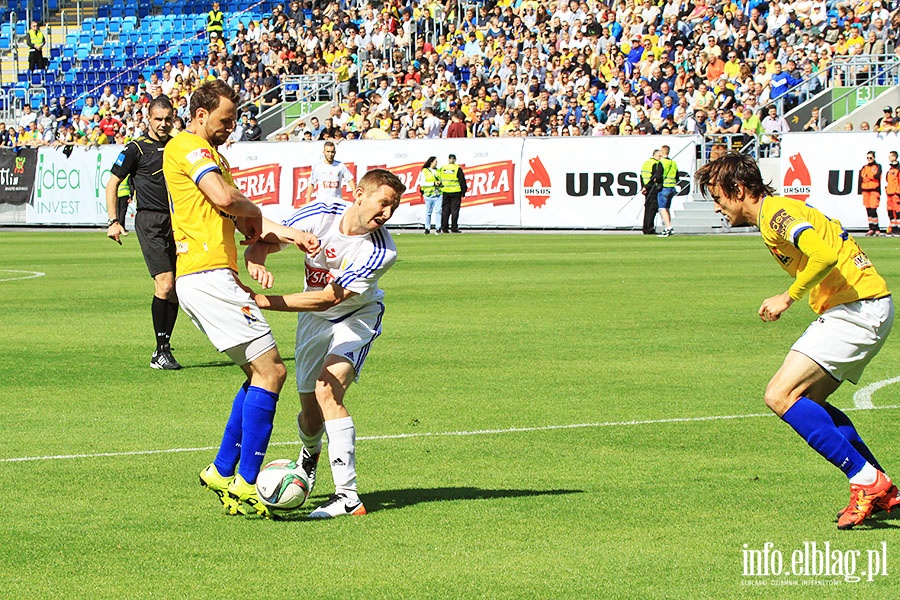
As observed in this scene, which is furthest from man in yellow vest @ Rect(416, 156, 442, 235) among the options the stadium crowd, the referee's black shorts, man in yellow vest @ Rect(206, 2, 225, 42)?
the referee's black shorts

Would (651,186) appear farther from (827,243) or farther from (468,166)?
(827,243)

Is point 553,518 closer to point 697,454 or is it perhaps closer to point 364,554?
point 364,554

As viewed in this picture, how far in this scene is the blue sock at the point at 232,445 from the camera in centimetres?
708

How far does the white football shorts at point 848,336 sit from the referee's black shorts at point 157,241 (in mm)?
6899

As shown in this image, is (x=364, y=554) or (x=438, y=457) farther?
(x=438, y=457)

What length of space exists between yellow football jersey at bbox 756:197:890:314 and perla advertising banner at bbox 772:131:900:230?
89.1 feet

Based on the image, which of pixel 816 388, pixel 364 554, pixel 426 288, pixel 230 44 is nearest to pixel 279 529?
pixel 364 554

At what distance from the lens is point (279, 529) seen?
6.76m

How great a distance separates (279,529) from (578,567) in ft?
5.12

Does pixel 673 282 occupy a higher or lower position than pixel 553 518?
lower

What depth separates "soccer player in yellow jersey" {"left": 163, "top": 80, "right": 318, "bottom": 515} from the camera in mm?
6992

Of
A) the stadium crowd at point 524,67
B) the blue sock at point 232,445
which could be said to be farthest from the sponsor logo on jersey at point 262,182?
the blue sock at point 232,445

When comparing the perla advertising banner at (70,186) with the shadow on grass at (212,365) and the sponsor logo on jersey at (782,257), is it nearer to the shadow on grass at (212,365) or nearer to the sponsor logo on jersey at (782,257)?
the shadow on grass at (212,365)

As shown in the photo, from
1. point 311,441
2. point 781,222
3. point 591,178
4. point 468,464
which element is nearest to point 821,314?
point 781,222
